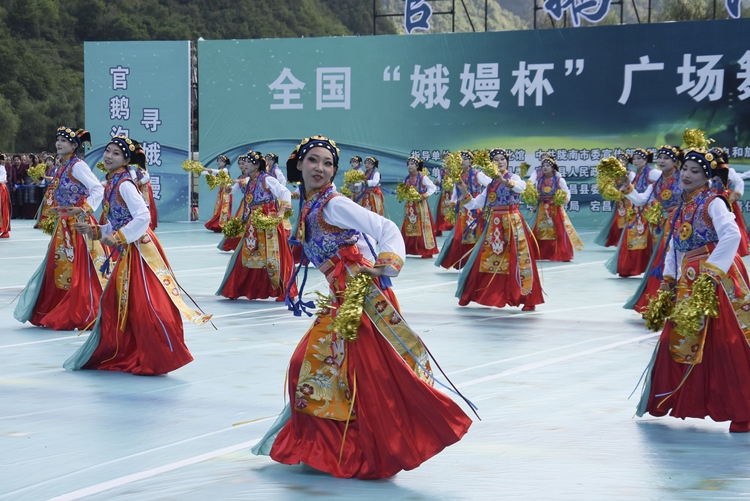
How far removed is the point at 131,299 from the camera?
19.8 ft

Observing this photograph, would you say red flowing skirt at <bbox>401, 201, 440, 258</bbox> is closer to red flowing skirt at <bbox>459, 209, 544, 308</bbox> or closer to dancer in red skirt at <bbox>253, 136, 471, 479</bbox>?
red flowing skirt at <bbox>459, 209, 544, 308</bbox>

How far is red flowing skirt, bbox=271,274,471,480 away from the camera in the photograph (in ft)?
12.4

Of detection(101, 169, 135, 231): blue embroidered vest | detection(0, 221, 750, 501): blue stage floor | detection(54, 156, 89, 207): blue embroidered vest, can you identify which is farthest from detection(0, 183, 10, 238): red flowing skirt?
detection(101, 169, 135, 231): blue embroidered vest

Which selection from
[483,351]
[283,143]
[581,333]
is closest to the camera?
[483,351]

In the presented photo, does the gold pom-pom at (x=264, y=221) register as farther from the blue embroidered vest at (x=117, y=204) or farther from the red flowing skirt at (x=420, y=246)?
the red flowing skirt at (x=420, y=246)

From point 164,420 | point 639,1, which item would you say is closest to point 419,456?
point 164,420

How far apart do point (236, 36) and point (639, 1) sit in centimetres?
3960

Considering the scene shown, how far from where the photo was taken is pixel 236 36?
48.6 metres

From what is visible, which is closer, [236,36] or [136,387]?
[136,387]

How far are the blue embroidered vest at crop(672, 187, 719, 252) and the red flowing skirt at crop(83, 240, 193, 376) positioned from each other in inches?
111

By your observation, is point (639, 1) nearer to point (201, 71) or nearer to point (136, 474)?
point (201, 71)

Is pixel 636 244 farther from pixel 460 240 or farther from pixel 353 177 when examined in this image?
pixel 353 177

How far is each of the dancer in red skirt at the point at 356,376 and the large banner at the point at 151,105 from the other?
17643 mm

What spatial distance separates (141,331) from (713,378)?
3125 millimetres
